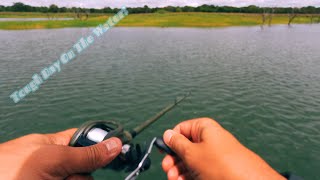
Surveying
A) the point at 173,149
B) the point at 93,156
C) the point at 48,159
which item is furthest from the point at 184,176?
the point at 48,159

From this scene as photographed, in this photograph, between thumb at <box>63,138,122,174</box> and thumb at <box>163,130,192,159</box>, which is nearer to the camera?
thumb at <box>63,138,122,174</box>

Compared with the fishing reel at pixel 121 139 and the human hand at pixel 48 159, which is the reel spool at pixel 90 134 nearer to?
the fishing reel at pixel 121 139

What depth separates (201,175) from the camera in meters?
2.67

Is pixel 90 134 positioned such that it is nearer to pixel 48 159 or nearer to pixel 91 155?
pixel 91 155

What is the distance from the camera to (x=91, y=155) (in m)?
2.84

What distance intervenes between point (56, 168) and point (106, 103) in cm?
1142

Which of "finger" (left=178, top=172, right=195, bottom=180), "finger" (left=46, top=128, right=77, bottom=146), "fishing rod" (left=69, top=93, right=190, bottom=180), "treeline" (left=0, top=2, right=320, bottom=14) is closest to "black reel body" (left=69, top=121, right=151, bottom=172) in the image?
"fishing rod" (left=69, top=93, right=190, bottom=180)

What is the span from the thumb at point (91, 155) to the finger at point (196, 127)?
836 millimetres

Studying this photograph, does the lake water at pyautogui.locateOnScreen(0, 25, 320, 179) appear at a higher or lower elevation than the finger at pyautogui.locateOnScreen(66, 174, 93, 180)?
lower

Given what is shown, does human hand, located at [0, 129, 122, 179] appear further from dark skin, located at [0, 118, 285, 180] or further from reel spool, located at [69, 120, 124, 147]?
reel spool, located at [69, 120, 124, 147]

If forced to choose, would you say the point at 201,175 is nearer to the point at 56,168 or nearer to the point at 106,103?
the point at 56,168

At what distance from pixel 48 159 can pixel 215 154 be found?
173 cm

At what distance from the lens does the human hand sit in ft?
8.16

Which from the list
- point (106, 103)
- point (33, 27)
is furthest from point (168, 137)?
point (33, 27)
